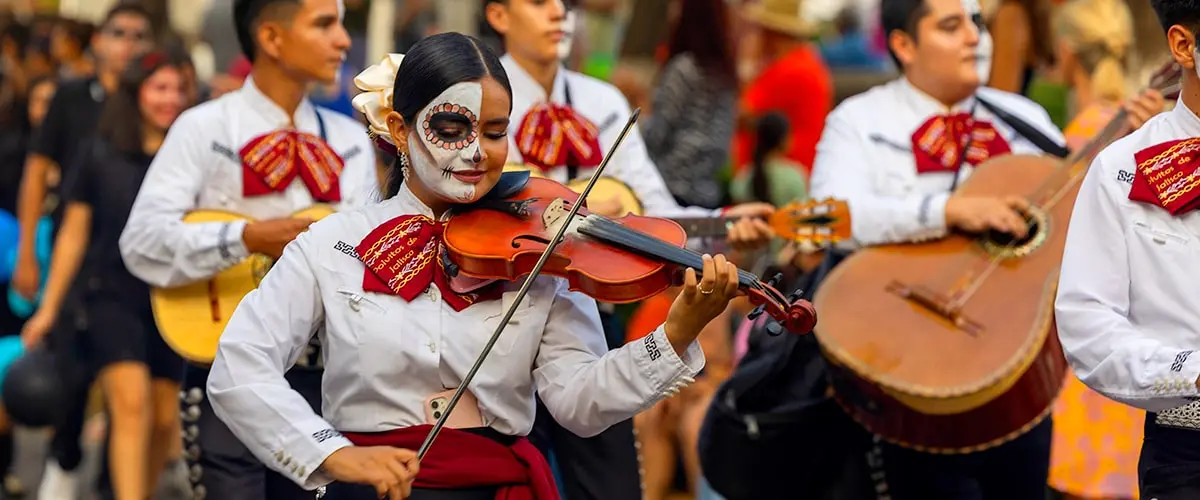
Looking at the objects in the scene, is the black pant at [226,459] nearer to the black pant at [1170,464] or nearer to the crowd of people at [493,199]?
the crowd of people at [493,199]

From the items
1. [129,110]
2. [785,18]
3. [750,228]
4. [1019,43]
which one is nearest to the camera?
[750,228]

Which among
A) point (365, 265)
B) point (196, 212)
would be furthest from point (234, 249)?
point (365, 265)

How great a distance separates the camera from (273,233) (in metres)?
5.62

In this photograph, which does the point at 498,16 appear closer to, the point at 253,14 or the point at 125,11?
the point at 253,14

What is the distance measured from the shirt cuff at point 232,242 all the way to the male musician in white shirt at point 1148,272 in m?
2.49

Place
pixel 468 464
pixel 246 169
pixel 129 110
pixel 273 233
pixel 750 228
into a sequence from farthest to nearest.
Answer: pixel 129 110, pixel 246 169, pixel 750 228, pixel 273 233, pixel 468 464

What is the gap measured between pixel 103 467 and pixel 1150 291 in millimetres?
5340

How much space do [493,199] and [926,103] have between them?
2327 millimetres

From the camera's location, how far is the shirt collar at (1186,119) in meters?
4.41

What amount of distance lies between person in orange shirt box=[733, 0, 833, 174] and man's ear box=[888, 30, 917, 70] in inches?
149

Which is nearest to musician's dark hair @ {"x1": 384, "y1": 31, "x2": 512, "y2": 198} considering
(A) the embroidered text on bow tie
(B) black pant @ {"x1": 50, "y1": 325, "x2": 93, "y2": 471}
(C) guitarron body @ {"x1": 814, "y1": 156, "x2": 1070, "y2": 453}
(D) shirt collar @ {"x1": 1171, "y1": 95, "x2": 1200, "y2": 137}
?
(A) the embroidered text on bow tie

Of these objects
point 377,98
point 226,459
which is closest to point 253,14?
point 226,459

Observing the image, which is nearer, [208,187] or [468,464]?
[468,464]

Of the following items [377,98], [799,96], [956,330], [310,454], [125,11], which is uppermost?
[377,98]
